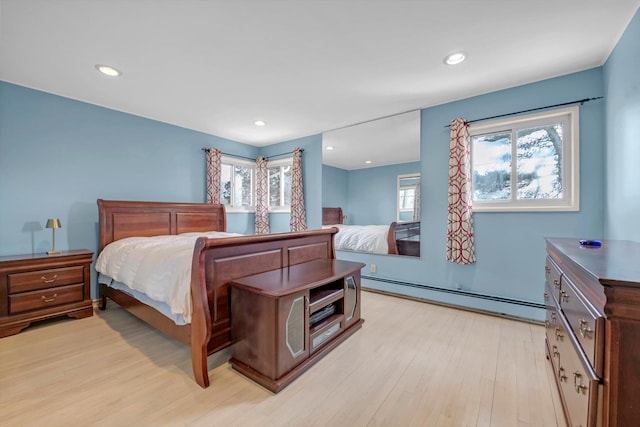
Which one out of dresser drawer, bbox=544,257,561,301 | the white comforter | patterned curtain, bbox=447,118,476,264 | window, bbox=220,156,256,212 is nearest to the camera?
dresser drawer, bbox=544,257,561,301

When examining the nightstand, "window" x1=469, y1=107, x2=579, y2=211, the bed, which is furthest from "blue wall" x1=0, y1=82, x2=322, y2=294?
"window" x1=469, y1=107, x2=579, y2=211

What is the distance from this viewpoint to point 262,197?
496 cm

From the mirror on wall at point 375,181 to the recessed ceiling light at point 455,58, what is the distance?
1.02m

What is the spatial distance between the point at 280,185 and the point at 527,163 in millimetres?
3651

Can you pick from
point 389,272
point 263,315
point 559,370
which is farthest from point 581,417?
point 389,272

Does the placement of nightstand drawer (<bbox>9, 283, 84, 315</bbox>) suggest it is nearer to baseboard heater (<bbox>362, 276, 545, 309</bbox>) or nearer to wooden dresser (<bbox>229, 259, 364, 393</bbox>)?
wooden dresser (<bbox>229, 259, 364, 393</bbox>)

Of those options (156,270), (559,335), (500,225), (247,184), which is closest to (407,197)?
(500,225)

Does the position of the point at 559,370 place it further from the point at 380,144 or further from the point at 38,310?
the point at 38,310

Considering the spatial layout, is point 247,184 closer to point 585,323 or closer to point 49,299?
point 49,299

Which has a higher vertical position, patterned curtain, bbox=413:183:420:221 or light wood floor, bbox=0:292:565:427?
patterned curtain, bbox=413:183:420:221

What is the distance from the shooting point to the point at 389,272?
3.62 meters

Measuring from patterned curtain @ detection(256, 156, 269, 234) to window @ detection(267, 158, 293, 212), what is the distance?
0.29 ft

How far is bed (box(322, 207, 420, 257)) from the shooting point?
11.4 ft

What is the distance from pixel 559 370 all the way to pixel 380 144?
300cm
